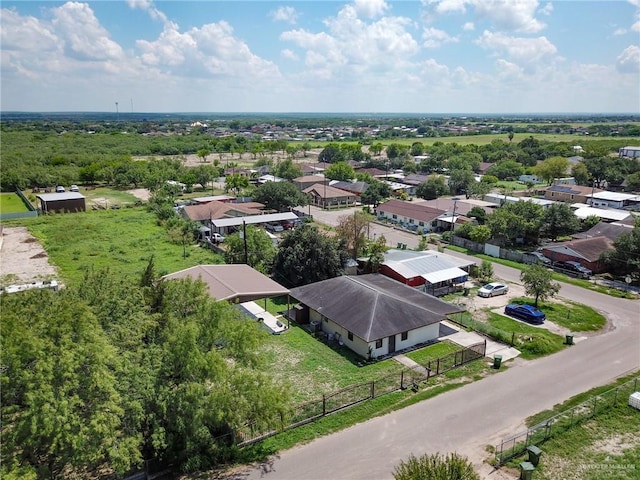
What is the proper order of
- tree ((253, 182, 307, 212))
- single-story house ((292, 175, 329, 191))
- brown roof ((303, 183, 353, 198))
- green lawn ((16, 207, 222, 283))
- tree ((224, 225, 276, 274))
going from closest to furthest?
tree ((224, 225, 276, 274))
green lawn ((16, 207, 222, 283))
tree ((253, 182, 307, 212))
brown roof ((303, 183, 353, 198))
single-story house ((292, 175, 329, 191))

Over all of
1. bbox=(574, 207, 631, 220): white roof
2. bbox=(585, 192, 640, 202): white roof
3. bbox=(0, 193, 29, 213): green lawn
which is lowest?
bbox=(0, 193, 29, 213): green lawn

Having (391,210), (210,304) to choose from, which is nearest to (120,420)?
(210,304)

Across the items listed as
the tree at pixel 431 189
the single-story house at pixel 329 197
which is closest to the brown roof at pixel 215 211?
the single-story house at pixel 329 197

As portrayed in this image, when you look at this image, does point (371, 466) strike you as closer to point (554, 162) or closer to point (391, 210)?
point (391, 210)

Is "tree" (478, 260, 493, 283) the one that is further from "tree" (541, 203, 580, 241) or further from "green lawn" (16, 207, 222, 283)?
"green lawn" (16, 207, 222, 283)

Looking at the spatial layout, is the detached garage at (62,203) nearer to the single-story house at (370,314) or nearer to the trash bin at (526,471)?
the single-story house at (370,314)

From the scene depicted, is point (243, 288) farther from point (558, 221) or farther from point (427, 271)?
point (558, 221)

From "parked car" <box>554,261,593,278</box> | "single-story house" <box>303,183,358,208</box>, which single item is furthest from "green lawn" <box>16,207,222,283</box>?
"parked car" <box>554,261,593,278</box>
